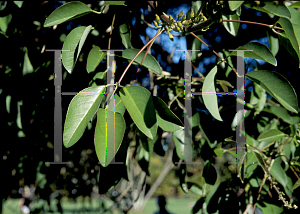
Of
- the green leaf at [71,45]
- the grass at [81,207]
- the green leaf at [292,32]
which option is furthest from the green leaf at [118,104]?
the grass at [81,207]

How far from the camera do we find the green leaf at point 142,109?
0.65 meters

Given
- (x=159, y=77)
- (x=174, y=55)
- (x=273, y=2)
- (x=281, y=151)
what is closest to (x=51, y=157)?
(x=159, y=77)

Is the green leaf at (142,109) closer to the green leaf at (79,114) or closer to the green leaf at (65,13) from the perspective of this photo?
the green leaf at (79,114)

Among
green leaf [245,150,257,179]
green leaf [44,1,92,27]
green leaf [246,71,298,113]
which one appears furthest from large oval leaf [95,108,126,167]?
green leaf [245,150,257,179]

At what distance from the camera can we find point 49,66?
1.37 meters

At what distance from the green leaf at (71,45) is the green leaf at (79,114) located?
12 centimetres

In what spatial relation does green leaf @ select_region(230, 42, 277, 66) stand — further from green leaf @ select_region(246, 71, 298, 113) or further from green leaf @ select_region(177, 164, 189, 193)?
green leaf @ select_region(177, 164, 189, 193)

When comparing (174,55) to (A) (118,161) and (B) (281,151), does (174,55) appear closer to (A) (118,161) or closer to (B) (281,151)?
(B) (281,151)

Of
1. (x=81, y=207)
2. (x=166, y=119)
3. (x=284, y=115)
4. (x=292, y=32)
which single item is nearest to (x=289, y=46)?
(x=292, y=32)

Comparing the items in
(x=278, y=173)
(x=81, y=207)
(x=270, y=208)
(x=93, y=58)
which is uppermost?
(x=93, y=58)

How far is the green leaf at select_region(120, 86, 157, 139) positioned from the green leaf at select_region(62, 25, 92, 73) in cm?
19

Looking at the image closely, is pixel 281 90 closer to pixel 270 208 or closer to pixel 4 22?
pixel 270 208

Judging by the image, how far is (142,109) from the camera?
0.67 meters

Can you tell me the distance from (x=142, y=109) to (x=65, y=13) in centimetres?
37
